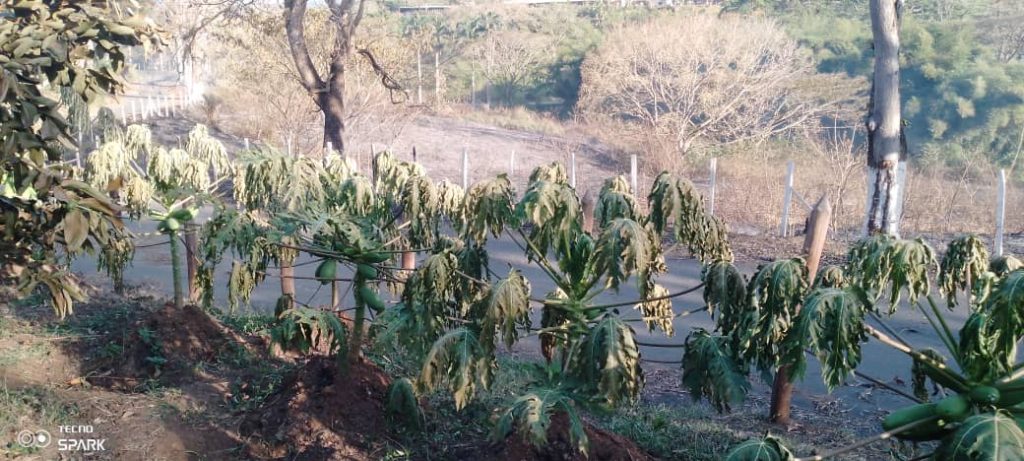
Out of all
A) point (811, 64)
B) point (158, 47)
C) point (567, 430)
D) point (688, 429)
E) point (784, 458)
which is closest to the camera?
point (784, 458)

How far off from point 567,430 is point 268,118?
18.4 metres

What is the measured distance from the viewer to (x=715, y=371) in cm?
405

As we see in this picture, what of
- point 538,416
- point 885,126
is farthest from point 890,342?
point 885,126

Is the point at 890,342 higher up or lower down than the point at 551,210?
lower down

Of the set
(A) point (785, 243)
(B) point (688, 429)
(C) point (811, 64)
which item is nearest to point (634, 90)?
(C) point (811, 64)

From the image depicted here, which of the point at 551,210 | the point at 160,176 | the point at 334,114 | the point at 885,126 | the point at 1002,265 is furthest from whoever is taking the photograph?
the point at 334,114

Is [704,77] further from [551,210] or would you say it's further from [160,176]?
[551,210]

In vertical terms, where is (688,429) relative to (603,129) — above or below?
below

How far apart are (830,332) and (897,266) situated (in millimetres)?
587

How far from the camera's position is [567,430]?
4.15m

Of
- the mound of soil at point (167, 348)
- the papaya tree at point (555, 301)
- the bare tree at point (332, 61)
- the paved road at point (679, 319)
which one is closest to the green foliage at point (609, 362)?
the papaya tree at point (555, 301)

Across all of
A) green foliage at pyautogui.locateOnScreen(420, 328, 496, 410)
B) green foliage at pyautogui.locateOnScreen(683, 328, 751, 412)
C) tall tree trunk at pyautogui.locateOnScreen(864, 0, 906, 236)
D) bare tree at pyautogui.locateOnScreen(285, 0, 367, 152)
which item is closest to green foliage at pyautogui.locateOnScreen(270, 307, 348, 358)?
green foliage at pyautogui.locateOnScreen(420, 328, 496, 410)

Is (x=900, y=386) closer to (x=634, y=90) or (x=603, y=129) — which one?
(x=634, y=90)

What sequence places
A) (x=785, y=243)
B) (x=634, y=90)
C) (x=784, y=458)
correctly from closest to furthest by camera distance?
(x=784, y=458) < (x=785, y=243) < (x=634, y=90)
